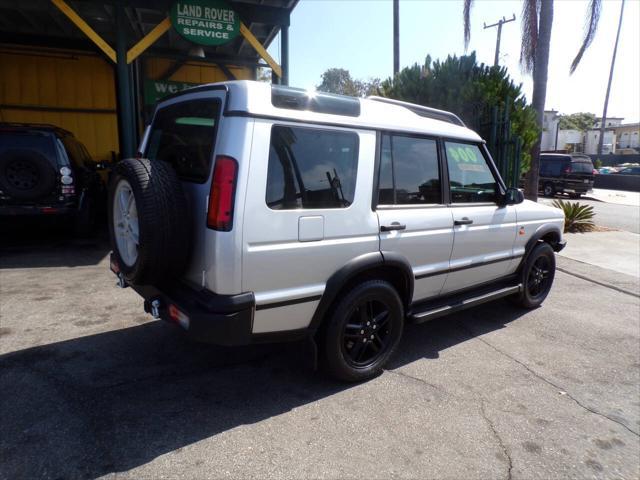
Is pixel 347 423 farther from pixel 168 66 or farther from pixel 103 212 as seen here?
pixel 168 66

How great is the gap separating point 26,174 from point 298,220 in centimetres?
533

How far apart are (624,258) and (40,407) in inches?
374

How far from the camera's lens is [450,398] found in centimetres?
318

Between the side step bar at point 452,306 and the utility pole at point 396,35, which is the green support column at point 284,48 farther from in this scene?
the utility pole at point 396,35

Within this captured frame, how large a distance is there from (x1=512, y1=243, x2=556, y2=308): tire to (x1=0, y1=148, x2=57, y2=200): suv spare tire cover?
6396 millimetres

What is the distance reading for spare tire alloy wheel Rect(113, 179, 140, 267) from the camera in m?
2.96

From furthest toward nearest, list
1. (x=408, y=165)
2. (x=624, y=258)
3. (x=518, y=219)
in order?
(x=624, y=258)
(x=518, y=219)
(x=408, y=165)

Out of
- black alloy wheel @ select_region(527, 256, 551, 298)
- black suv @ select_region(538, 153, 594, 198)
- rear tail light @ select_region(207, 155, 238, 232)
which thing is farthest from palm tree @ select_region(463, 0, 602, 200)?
black suv @ select_region(538, 153, 594, 198)

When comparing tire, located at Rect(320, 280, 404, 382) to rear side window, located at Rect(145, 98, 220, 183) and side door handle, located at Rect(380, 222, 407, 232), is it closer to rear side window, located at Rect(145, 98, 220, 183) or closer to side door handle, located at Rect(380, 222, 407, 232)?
side door handle, located at Rect(380, 222, 407, 232)

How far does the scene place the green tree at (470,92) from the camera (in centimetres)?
843

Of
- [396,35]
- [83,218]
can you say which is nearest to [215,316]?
[83,218]

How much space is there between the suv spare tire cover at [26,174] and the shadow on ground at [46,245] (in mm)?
426

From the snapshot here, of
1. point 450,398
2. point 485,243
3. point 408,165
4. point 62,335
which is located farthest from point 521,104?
point 62,335

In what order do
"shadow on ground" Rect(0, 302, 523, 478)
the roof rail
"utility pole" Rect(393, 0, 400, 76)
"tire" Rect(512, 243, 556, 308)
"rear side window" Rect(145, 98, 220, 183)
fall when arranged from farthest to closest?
1. "utility pole" Rect(393, 0, 400, 76)
2. "tire" Rect(512, 243, 556, 308)
3. the roof rail
4. "rear side window" Rect(145, 98, 220, 183)
5. "shadow on ground" Rect(0, 302, 523, 478)
